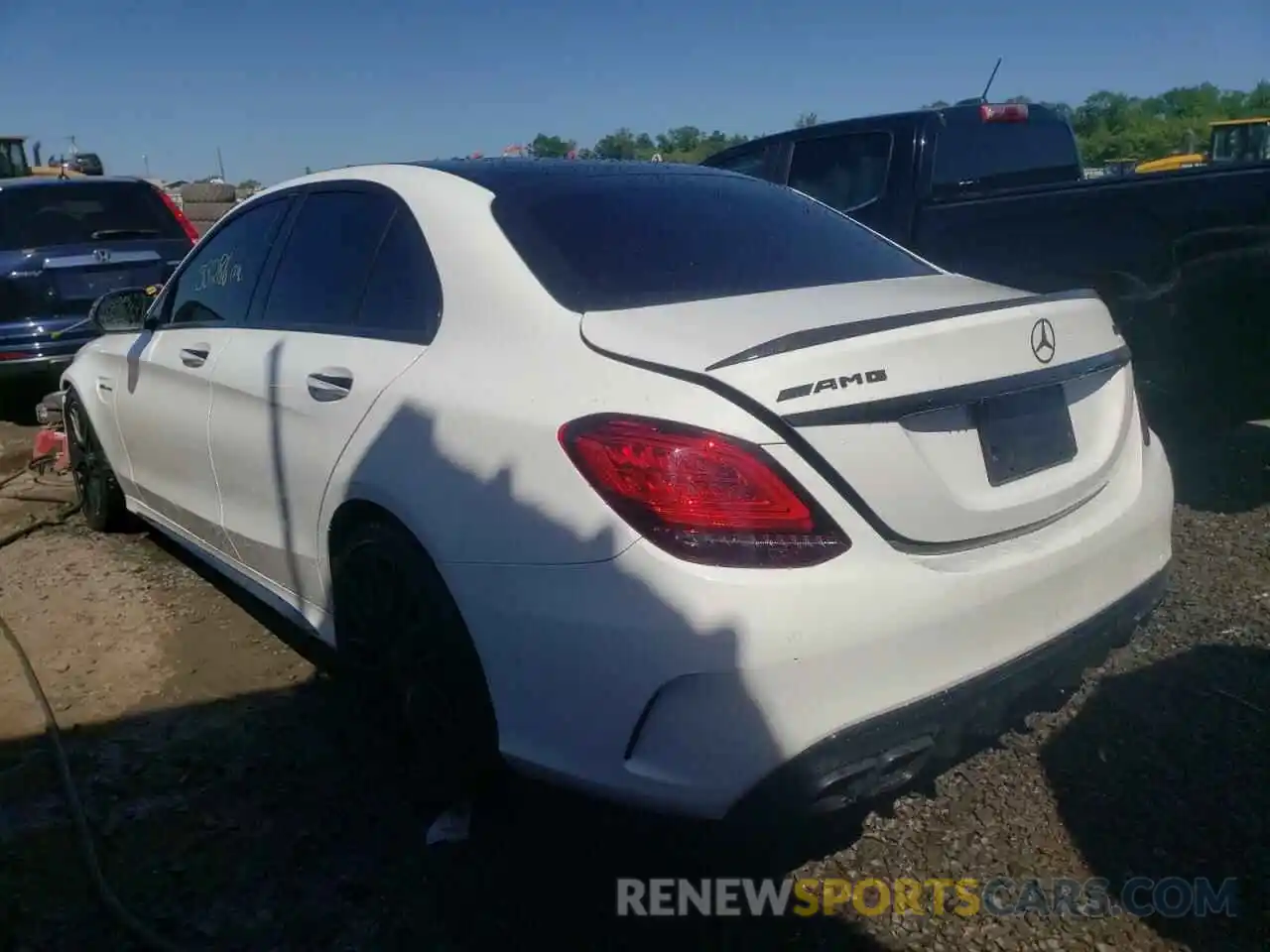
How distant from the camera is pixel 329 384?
116 inches

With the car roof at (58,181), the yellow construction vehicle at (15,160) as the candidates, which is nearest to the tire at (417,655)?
the car roof at (58,181)

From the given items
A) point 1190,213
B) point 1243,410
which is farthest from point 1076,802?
point 1190,213

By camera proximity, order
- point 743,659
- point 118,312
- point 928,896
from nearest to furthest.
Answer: point 743,659
point 928,896
point 118,312

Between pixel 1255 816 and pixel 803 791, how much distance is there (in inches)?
53.6

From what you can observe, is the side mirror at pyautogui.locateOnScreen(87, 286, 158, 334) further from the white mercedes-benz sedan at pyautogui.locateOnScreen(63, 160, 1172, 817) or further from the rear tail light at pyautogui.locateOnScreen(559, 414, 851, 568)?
the rear tail light at pyautogui.locateOnScreen(559, 414, 851, 568)

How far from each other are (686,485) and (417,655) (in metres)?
0.93

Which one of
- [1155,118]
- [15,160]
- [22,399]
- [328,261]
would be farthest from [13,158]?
[1155,118]

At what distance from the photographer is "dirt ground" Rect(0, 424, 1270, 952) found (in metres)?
2.44

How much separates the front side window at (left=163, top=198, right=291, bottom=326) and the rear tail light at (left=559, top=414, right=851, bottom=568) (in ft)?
7.06

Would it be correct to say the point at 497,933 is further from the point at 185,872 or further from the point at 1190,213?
the point at 1190,213

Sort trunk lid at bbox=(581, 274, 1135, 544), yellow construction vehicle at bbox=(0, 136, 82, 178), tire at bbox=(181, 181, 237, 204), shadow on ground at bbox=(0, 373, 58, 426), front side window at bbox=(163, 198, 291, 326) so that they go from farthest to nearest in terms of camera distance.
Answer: yellow construction vehicle at bbox=(0, 136, 82, 178) < tire at bbox=(181, 181, 237, 204) < shadow on ground at bbox=(0, 373, 58, 426) < front side window at bbox=(163, 198, 291, 326) < trunk lid at bbox=(581, 274, 1135, 544)

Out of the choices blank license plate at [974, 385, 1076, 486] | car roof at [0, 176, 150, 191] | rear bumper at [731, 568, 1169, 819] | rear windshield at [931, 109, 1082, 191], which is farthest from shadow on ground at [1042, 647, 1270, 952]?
car roof at [0, 176, 150, 191]

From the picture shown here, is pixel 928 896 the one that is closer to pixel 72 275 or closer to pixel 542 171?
pixel 542 171

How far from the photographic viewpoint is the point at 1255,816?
269cm
